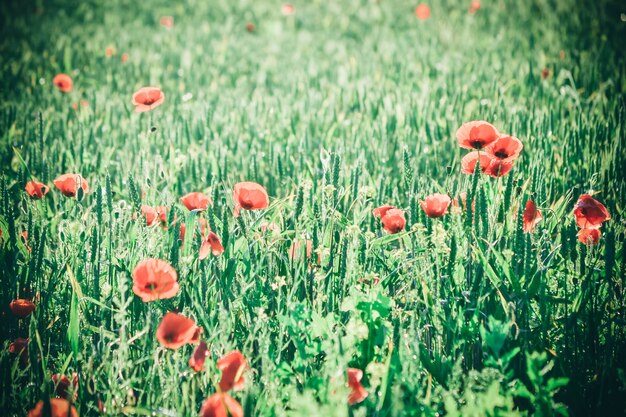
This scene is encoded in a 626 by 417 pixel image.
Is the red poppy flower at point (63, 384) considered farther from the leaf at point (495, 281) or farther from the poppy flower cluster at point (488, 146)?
the poppy flower cluster at point (488, 146)

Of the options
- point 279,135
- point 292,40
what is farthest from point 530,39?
point 279,135

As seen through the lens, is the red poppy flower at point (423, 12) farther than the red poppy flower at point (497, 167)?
Yes

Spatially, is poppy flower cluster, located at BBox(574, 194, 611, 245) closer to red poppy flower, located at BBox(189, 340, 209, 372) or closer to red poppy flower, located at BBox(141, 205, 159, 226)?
red poppy flower, located at BBox(189, 340, 209, 372)

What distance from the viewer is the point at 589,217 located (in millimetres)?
1510

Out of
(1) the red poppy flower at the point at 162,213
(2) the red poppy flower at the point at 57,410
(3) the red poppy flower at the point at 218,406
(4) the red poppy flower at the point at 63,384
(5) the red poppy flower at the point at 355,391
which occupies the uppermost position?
(1) the red poppy flower at the point at 162,213

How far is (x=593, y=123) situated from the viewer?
2494mm

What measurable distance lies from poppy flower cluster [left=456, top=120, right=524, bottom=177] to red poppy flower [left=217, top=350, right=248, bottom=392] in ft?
2.86

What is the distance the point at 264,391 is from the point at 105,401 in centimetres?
40

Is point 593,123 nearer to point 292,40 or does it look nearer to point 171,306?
point 171,306

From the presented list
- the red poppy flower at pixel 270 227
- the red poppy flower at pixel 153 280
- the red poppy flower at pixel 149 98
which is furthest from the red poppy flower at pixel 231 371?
the red poppy flower at pixel 149 98

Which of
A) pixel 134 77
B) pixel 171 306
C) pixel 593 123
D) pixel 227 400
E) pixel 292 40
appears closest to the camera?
pixel 227 400

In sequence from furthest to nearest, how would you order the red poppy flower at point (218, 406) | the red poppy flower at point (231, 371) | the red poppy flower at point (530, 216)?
the red poppy flower at point (530, 216), the red poppy flower at point (231, 371), the red poppy flower at point (218, 406)

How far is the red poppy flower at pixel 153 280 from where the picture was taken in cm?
129

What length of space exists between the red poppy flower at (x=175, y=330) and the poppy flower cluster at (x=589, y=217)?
3.48 feet
